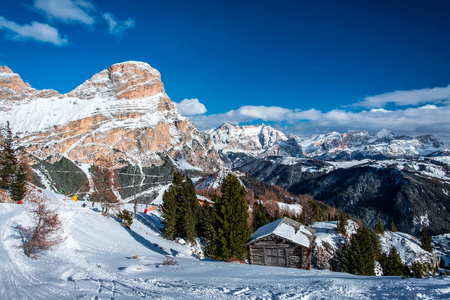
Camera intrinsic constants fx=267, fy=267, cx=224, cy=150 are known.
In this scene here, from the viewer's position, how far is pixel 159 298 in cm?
962

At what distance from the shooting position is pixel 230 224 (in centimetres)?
2541

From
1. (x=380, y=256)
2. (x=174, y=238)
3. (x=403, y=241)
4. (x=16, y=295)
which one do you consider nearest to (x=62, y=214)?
(x=174, y=238)

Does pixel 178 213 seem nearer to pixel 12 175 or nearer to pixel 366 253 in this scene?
pixel 12 175

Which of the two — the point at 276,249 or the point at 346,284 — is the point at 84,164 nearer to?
the point at 276,249

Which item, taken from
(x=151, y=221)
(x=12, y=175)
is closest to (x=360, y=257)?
(x=151, y=221)

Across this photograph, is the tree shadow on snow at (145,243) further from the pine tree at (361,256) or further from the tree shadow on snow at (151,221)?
the pine tree at (361,256)

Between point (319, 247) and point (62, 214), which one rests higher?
→ point (62, 214)

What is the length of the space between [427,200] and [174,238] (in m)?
223

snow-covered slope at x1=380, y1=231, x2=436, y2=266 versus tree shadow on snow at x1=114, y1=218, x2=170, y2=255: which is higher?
tree shadow on snow at x1=114, y1=218, x2=170, y2=255

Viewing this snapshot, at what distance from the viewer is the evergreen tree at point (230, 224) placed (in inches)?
991

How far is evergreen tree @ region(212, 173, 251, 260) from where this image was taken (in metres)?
25.2

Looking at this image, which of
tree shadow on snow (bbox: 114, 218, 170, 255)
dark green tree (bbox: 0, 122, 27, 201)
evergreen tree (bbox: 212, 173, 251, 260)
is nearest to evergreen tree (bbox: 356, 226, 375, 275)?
evergreen tree (bbox: 212, 173, 251, 260)

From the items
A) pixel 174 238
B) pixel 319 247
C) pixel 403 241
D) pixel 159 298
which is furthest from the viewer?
pixel 403 241

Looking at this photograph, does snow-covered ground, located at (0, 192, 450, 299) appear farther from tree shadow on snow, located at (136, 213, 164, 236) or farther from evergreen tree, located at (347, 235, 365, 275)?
tree shadow on snow, located at (136, 213, 164, 236)
